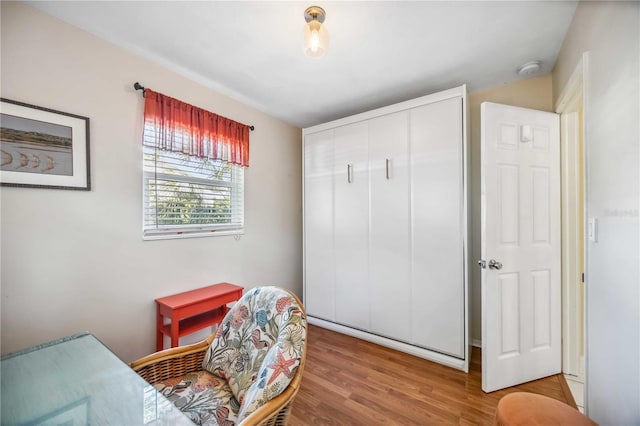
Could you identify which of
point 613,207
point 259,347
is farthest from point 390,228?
point 259,347

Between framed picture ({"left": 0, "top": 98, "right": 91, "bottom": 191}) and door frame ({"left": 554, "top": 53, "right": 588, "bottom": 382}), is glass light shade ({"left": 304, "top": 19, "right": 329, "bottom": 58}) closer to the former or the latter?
framed picture ({"left": 0, "top": 98, "right": 91, "bottom": 191})

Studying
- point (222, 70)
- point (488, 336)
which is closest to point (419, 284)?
point (488, 336)

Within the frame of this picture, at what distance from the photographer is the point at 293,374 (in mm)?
1042

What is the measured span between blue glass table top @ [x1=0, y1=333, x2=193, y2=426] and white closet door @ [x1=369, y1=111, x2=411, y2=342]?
2.06 metres

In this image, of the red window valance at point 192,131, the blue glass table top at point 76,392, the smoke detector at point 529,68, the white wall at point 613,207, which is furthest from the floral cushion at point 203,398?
the smoke detector at point 529,68

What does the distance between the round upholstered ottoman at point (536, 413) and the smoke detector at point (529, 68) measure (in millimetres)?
2366

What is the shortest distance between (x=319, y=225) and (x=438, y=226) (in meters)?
1.33

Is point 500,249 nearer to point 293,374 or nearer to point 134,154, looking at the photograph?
point 293,374

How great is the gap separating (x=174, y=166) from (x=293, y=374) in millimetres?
1955

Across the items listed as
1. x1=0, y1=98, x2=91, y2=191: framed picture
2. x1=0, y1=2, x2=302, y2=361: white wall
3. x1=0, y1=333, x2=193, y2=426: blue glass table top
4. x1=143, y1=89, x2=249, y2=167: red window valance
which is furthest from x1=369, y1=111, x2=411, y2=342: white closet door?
x1=0, y1=98, x2=91, y2=191: framed picture

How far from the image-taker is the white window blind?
6.77 ft

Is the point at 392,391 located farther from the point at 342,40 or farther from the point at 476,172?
the point at 342,40

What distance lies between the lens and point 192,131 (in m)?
2.26

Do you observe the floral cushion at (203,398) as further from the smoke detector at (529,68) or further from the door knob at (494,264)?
the smoke detector at (529,68)
